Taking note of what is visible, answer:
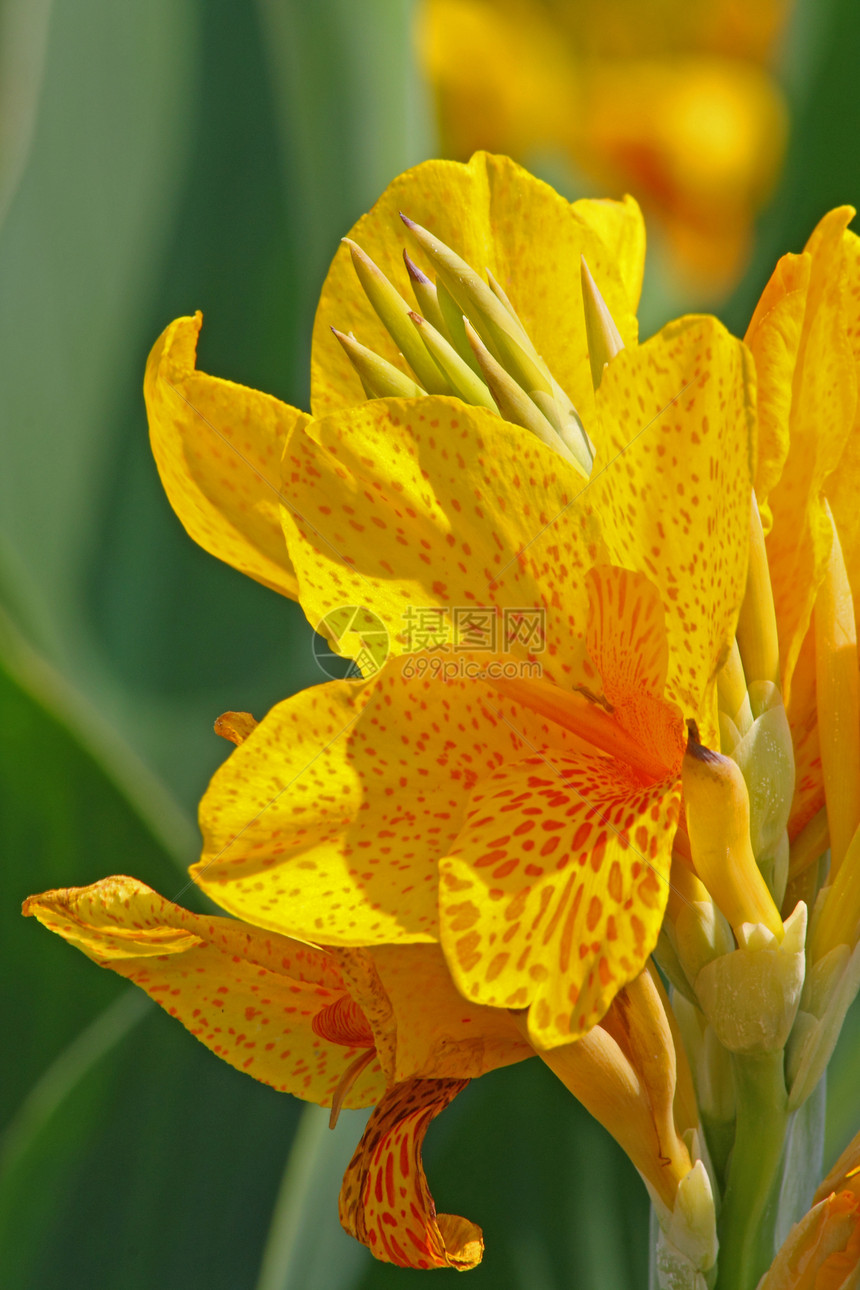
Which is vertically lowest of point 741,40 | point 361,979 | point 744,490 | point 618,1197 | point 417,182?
point 618,1197

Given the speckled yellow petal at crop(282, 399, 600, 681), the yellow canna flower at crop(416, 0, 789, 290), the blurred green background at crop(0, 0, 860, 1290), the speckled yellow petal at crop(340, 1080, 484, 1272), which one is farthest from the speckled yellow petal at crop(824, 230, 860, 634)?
the yellow canna flower at crop(416, 0, 789, 290)

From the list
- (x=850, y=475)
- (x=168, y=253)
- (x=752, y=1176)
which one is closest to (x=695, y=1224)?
(x=752, y=1176)

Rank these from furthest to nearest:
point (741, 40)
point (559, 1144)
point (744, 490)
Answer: point (741, 40)
point (559, 1144)
point (744, 490)

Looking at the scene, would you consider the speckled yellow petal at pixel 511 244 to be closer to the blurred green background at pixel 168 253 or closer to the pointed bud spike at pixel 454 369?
the pointed bud spike at pixel 454 369

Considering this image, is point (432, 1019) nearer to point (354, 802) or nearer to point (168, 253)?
point (354, 802)

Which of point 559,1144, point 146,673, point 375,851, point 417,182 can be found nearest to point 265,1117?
point 559,1144

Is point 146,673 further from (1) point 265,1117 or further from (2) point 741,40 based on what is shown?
(2) point 741,40

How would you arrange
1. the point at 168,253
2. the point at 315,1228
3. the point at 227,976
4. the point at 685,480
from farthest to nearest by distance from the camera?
the point at 168,253
the point at 315,1228
the point at 227,976
the point at 685,480

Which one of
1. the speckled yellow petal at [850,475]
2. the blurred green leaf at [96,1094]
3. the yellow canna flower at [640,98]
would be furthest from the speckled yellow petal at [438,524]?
the yellow canna flower at [640,98]
